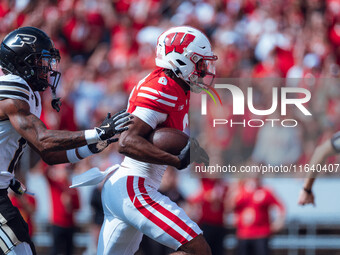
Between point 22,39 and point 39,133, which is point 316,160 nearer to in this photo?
point 39,133

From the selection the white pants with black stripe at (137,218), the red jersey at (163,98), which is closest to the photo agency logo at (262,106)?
the red jersey at (163,98)

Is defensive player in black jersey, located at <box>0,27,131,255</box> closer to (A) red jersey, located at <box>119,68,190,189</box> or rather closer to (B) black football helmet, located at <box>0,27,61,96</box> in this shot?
(B) black football helmet, located at <box>0,27,61,96</box>

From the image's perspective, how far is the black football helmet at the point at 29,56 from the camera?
13.9ft

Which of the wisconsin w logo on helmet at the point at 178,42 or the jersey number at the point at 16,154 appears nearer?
the jersey number at the point at 16,154

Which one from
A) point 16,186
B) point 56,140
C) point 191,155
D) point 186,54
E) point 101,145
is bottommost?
point 16,186

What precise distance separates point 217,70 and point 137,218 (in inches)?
219

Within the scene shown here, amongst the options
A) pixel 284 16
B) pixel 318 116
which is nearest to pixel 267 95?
pixel 318 116

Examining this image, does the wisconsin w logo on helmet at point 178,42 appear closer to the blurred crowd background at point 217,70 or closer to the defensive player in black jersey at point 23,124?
the defensive player in black jersey at point 23,124

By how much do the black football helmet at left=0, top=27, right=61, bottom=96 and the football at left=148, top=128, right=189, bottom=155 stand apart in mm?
845

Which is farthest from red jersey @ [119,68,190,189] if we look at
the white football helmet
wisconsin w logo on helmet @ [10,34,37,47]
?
wisconsin w logo on helmet @ [10,34,37,47]

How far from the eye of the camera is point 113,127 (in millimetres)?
4023

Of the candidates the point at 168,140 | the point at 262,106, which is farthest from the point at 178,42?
the point at 262,106

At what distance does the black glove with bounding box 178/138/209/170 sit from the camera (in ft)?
13.9

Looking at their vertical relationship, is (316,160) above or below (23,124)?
below
